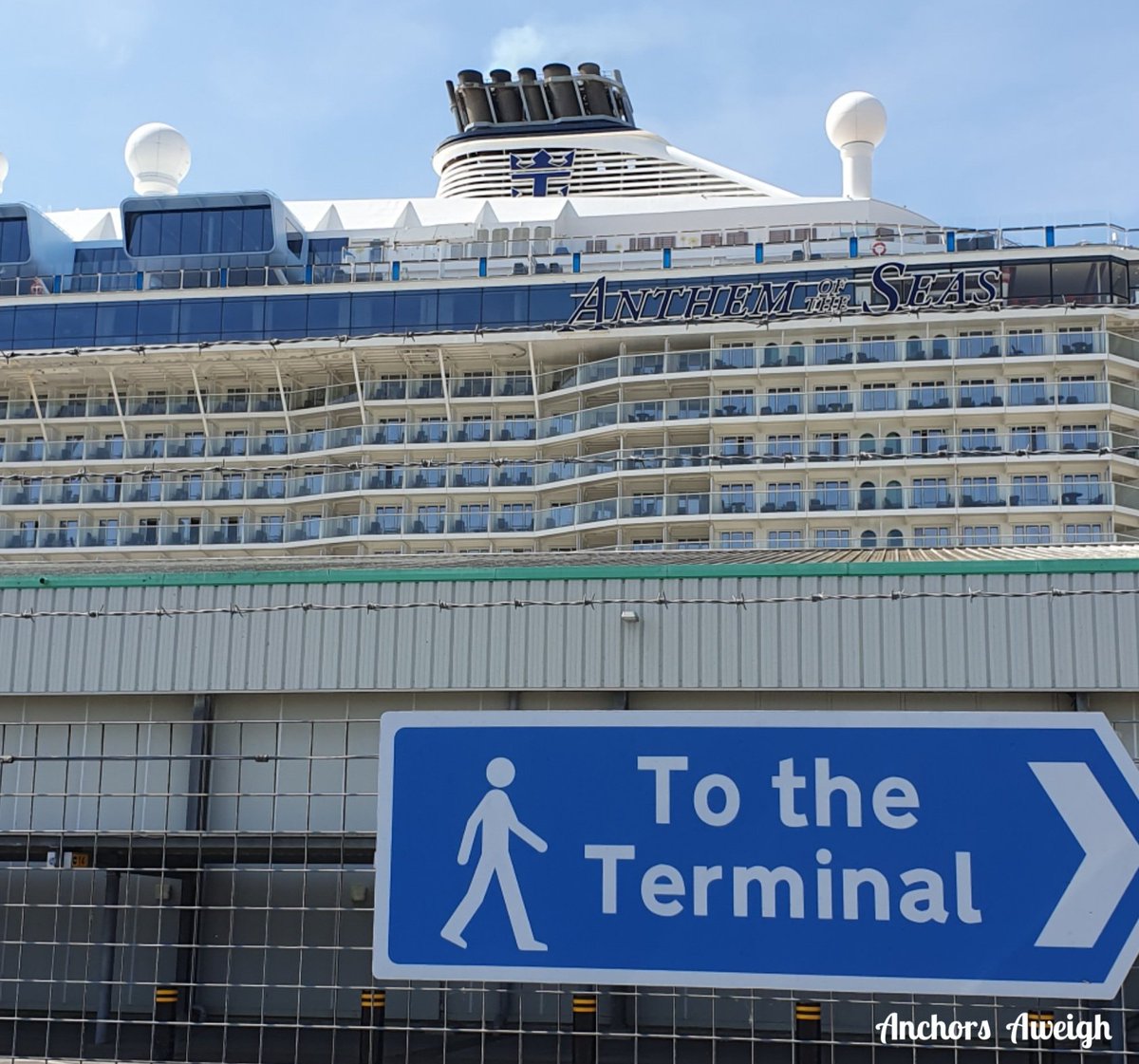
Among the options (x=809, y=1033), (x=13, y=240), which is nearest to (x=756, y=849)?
(x=809, y=1033)

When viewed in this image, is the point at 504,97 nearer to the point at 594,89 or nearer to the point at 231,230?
the point at 594,89

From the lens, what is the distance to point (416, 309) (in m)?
61.2

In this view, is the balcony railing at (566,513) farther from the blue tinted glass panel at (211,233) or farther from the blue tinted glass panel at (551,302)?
the blue tinted glass panel at (211,233)

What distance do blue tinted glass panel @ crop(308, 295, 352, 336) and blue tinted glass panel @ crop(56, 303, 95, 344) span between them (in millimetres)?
8996

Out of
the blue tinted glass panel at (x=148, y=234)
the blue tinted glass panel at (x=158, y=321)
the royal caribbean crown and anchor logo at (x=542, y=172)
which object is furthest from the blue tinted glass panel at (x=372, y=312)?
the royal caribbean crown and anchor logo at (x=542, y=172)

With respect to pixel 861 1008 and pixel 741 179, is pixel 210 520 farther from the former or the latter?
pixel 861 1008

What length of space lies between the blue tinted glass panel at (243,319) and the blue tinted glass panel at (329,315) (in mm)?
2029

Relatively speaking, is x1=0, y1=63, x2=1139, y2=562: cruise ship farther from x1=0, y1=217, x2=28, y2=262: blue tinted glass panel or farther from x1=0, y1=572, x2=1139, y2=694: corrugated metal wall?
x1=0, y1=572, x2=1139, y2=694: corrugated metal wall

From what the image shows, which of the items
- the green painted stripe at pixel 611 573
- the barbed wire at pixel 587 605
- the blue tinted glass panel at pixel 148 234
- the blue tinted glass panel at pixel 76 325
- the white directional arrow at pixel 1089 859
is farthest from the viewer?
the blue tinted glass panel at pixel 148 234

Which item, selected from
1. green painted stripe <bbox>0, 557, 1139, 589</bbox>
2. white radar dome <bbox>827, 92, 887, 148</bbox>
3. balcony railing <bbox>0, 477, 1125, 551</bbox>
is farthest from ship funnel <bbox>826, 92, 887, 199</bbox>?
green painted stripe <bbox>0, 557, 1139, 589</bbox>

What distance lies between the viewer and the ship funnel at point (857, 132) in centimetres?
6756

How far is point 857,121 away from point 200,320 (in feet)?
95.4

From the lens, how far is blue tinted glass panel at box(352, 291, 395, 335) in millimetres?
61094

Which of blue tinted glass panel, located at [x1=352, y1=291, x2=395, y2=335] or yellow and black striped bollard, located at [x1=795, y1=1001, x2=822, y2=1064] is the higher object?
blue tinted glass panel, located at [x1=352, y1=291, x2=395, y2=335]
